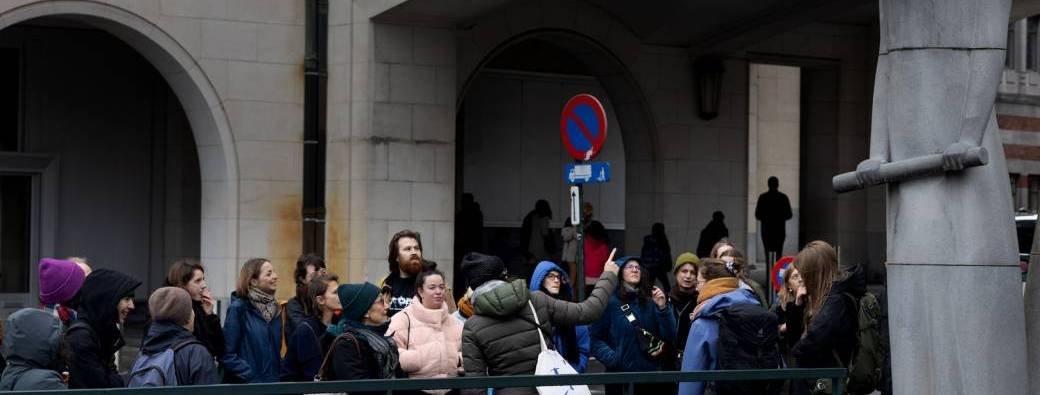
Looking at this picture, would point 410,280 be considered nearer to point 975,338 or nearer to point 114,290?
point 114,290

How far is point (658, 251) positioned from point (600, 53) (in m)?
2.44

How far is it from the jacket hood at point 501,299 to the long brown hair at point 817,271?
1511mm

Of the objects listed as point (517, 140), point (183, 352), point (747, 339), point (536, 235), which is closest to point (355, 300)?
point (183, 352)

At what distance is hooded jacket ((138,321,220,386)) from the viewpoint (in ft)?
23.4

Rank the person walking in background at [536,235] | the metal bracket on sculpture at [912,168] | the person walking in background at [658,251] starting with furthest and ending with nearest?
the person walking in background at [536,235] → the person walking in background at [658,251] → the metal bracket on sculpture at [912,168]

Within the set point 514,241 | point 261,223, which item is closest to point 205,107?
point 261,223

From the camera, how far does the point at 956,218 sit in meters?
6.91

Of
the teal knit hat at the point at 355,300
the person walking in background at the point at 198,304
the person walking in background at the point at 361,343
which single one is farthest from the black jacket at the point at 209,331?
the teal knit hat at the point at 355,300

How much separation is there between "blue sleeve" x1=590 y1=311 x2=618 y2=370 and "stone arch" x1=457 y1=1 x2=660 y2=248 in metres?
7.40

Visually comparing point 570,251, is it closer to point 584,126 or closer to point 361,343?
point 584,126

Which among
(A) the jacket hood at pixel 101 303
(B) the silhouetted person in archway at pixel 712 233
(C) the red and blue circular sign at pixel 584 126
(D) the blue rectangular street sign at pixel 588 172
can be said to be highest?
(C) the red and blue circular sign at pixel 584 126

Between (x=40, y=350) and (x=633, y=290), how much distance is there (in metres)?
3.90

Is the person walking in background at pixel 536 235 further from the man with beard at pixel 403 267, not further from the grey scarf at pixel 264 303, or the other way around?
the grey scarf at pixel 264 303

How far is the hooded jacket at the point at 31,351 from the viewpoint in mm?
6859
